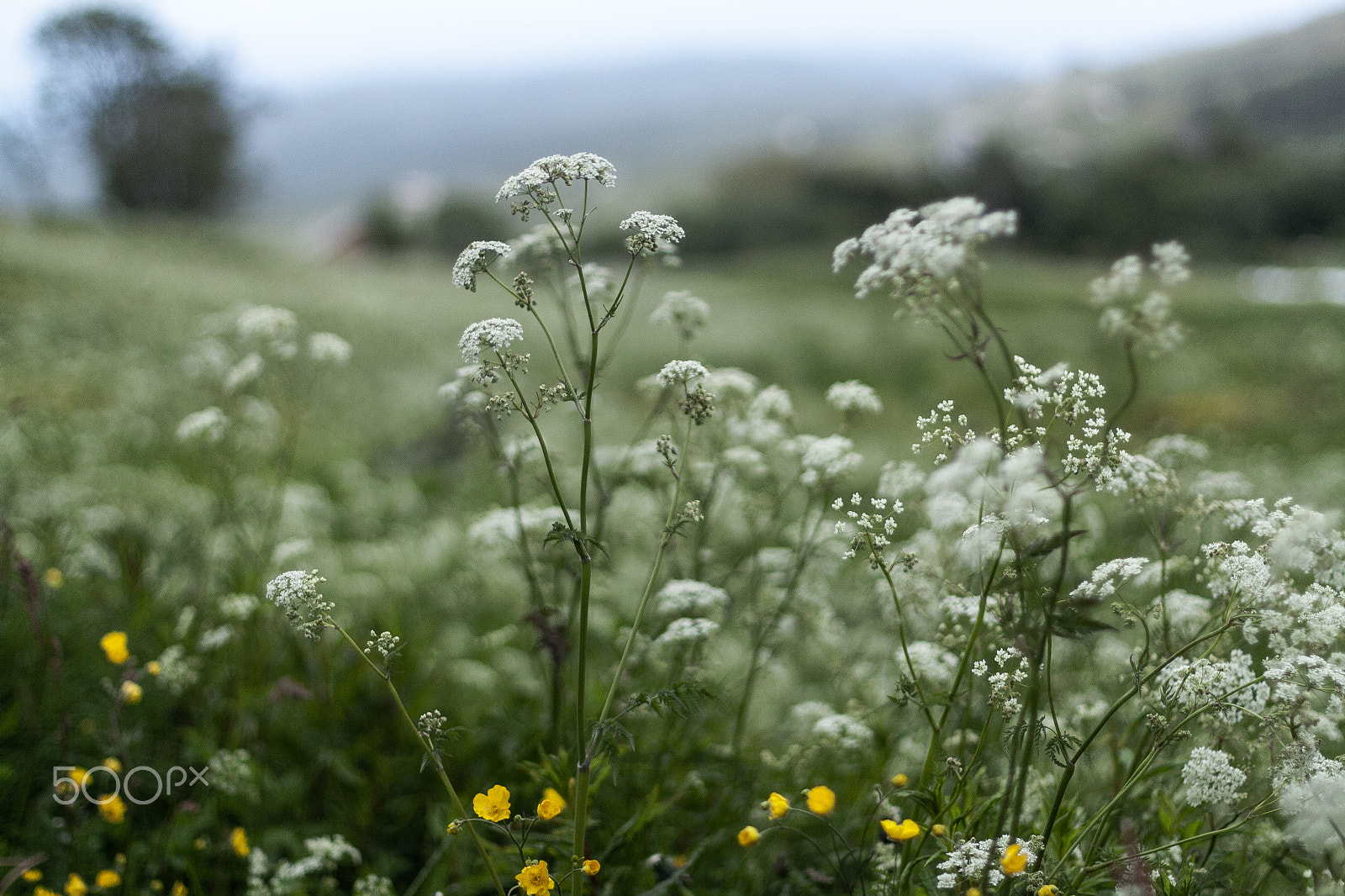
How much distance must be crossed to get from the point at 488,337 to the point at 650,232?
0.45 metres

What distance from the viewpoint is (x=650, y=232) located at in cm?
177

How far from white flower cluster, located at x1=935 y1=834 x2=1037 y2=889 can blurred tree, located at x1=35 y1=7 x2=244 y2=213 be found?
1256 inches

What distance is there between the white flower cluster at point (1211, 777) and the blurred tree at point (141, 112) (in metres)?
32.2

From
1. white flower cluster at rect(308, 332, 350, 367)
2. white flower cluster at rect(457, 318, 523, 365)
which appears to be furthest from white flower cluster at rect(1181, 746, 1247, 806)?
white flower cluster at rect(308, 332, 350, 367)

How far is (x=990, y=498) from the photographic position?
1.79 meters

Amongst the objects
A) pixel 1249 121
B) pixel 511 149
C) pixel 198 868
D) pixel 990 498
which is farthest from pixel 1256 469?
pixel 511 149

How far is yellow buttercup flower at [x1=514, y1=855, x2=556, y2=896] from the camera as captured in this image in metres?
1.73

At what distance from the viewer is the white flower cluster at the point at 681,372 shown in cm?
188

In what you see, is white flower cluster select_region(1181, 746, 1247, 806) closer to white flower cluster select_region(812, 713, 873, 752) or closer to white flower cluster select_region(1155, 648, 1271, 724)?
white flower cluster select_region(1155, 648, 1271, 724)

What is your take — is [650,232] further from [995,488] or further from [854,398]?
[854,398]

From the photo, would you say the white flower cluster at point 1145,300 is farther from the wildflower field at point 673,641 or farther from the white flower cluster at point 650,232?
the white flower cluster at point 650,232

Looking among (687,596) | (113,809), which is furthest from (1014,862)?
(113,809)

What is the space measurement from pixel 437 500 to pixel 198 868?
4.69m

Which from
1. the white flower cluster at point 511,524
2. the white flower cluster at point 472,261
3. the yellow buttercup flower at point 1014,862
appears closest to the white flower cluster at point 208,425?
the white flower cluster at point 511,524
